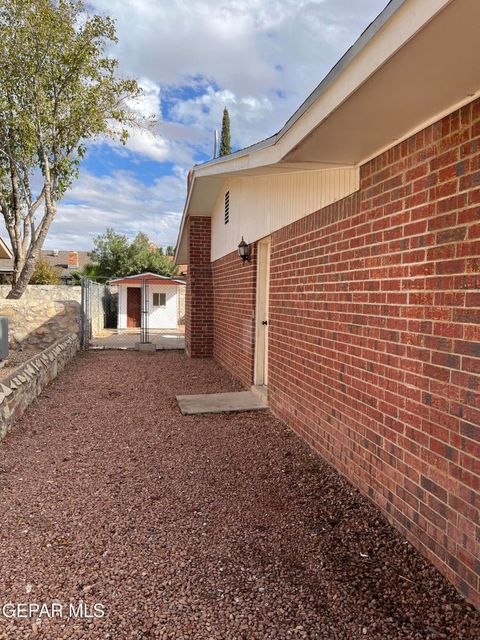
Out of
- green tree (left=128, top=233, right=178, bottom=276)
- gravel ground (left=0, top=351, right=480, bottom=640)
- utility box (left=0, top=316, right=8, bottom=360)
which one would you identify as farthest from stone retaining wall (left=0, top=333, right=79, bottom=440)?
green tree (left=128, top=233, right=178, bottom=276)

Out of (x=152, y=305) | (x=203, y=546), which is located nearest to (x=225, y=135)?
(x=152, y=305)

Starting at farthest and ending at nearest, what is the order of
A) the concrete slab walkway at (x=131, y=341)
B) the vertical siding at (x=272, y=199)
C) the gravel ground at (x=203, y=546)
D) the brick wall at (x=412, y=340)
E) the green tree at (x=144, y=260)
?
the green tree at (x=144, y=260), the concrete slab walkway at (x=131, y=341), the vertical siding at (x=272, y=199), the brick wall at (x=412, y=340), the gravel ground at (x=203, y=546)

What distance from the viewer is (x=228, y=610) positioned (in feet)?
7.04

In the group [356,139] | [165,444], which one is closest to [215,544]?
[165,444]

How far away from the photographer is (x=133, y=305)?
21.9 meters

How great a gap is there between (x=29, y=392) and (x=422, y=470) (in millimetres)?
5181

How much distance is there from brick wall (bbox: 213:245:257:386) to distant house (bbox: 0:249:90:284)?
8057 millimetres

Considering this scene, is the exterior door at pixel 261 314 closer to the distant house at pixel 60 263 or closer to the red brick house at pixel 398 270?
the red brick house at pixel 398 270

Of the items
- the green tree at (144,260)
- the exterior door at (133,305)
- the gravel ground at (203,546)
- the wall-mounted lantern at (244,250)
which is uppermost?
the green tree at (144,260)

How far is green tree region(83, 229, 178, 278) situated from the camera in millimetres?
28969

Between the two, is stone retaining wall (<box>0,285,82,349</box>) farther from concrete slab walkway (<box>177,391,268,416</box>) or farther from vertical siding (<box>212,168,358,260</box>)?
concrete slab walkway (<box>177,391,268,416</box>)

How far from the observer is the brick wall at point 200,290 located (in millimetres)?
11094

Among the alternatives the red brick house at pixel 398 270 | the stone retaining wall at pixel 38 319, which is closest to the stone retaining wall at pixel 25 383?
the red brick house at pixel 398 270

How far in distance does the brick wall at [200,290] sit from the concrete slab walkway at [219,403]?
4250mm
